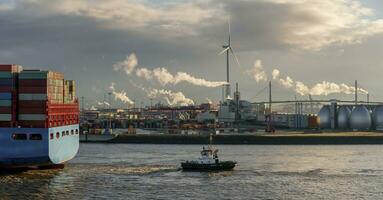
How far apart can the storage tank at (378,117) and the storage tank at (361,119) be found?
1.81 meters

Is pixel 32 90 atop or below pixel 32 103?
atop

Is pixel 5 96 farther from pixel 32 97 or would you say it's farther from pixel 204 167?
pixel 204 167

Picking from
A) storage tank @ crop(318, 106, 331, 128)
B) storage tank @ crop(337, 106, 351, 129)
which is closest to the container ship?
storage tank @ crop(337, 106, 351, 129)

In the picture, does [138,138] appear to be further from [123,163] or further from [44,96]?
[44,96]

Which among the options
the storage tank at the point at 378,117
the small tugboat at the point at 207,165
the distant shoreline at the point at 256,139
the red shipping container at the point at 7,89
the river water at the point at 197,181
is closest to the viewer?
the river water at the point at 197,181

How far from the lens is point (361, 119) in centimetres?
15812

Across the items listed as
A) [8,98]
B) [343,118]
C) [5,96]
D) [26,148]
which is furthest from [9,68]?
[343,118]

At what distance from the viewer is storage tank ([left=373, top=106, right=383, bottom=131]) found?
6235 inches

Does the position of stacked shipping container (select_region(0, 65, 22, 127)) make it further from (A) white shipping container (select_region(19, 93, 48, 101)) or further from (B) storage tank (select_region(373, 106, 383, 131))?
(B) storage tank (select_region(373, 106, 383, 131))

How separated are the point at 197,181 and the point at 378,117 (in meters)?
114

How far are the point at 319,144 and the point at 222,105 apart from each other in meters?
79.5

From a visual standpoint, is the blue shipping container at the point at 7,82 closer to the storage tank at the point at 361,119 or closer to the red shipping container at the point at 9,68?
the red shipping container at the point at 9,68

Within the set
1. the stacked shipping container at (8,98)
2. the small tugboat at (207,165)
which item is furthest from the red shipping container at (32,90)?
the small tugboat at (207,165)

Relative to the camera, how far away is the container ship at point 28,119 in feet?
198
